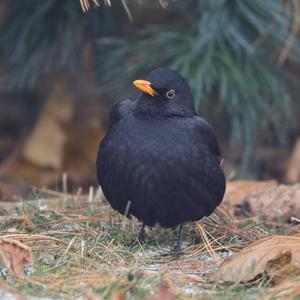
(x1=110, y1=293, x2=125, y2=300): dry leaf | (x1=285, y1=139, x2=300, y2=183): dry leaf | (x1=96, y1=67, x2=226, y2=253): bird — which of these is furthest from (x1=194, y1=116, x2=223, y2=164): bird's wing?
(x1=285, y1=139, x2=300, y2=183): dry leaf

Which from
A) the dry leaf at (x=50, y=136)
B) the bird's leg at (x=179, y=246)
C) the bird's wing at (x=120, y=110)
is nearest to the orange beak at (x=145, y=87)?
the bird's wing at (x=120, y=110)

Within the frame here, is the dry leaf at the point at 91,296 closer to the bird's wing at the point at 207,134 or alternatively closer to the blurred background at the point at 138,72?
the bird's wing at the point at 207,134

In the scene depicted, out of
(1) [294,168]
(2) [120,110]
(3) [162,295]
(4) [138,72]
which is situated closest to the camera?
(3) [162,295]

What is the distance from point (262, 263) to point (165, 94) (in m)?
0.96

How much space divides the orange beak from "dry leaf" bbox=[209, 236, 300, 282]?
84 centimetres

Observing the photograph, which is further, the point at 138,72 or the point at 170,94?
the point at 138,72

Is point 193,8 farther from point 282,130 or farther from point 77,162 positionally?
point 77,162

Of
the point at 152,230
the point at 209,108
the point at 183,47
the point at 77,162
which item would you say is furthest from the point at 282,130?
the point at 152,230

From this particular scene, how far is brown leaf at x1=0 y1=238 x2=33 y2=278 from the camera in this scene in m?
2.61

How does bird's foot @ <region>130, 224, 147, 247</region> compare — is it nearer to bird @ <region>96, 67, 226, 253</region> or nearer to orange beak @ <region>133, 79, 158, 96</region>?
bird @ <region>96, 67, 226, 253</region>

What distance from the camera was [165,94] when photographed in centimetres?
337

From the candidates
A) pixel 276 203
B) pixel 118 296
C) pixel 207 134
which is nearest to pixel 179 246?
pixel 207 134

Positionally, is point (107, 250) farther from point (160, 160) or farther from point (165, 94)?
point (165, 94)

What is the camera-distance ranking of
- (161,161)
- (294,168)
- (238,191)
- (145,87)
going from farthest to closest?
(294,168) < (238,191) < (145,87) < (161,161)
